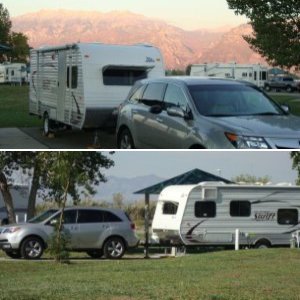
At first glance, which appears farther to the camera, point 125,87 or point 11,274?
point 125,87

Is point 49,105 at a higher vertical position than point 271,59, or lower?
lower

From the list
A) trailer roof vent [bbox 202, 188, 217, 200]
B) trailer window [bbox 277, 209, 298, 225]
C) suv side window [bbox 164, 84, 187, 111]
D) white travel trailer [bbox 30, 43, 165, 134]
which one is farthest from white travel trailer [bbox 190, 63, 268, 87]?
suv side window [bbox 164, 84, 187, 111]

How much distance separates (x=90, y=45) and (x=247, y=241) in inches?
266

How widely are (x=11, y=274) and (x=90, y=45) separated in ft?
20.7

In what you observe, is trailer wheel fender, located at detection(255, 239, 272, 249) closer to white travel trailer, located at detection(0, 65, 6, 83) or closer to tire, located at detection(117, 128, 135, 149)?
tire, located at detection(117, 128, 135, 149)

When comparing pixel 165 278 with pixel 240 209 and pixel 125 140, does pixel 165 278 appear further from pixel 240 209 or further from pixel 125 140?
pixel 240 209

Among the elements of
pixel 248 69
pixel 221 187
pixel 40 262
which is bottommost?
pixel 40 262

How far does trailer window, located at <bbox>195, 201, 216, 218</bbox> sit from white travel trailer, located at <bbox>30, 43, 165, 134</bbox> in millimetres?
3485

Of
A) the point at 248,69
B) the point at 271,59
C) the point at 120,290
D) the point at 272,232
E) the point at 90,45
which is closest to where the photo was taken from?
the point at 120,290

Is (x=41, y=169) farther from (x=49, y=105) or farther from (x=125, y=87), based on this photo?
(x=49, y=105)

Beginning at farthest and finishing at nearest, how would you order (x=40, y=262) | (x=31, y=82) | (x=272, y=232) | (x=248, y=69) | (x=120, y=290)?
(x=248, y=69) < (x=31, y=82) < (x=272, y=232) < (x=40, y=262) < (x=120, y=290)

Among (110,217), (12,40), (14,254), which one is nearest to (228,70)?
(12,40)

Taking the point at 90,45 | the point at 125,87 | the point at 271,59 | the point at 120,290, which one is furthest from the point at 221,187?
the point at 271,59

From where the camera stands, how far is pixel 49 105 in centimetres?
1950
